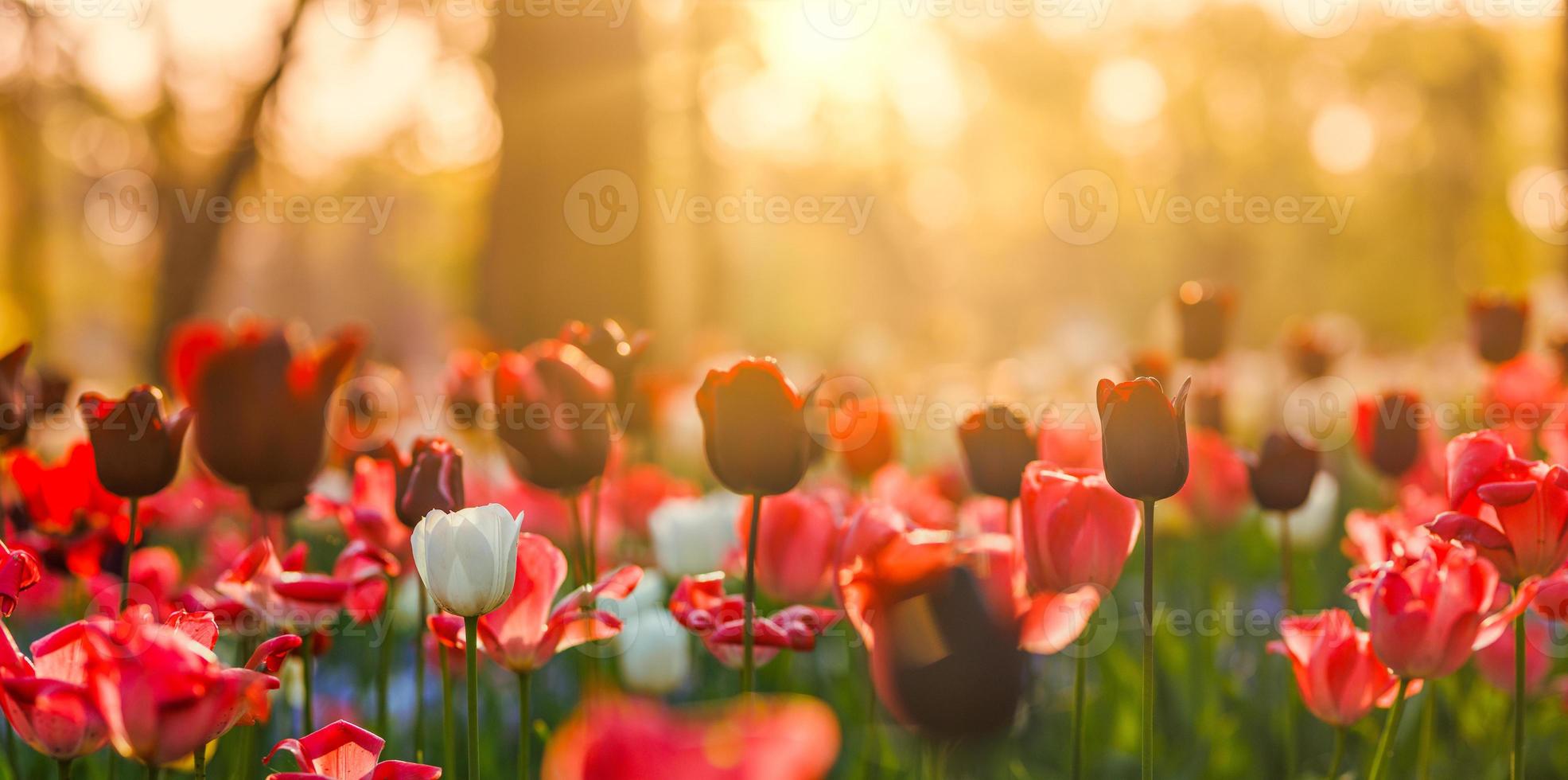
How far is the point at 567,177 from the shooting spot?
5.91m

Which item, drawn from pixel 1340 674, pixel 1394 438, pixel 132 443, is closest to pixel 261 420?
pixel 132 443

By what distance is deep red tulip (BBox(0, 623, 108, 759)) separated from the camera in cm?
113

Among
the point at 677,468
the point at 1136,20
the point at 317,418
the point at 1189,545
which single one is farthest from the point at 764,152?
the point at 317,418

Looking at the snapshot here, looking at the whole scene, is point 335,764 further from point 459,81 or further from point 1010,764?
point 459,81

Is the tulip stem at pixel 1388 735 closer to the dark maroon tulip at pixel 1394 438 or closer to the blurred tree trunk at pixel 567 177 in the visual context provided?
the dark maroon tulip at pixel 1394 438

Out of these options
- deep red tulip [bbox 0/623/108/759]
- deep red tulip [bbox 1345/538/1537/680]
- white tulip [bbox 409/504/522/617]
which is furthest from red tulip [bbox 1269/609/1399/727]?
deep red tulip [bbox 0/623/108/759]

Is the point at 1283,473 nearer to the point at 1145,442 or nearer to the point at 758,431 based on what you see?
the point at 1145,442

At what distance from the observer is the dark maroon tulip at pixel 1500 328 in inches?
126

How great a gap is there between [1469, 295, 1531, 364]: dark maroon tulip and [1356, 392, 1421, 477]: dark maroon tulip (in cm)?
95

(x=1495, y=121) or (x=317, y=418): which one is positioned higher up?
(x=1495, y=121)

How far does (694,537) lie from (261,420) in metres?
0.94

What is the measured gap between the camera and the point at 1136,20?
81.4 ft

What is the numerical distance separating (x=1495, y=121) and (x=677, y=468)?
2126 centimetres

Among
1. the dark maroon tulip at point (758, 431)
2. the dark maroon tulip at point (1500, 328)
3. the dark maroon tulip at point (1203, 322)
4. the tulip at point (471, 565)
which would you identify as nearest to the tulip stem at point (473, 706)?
the tulip at point (471, 565)
